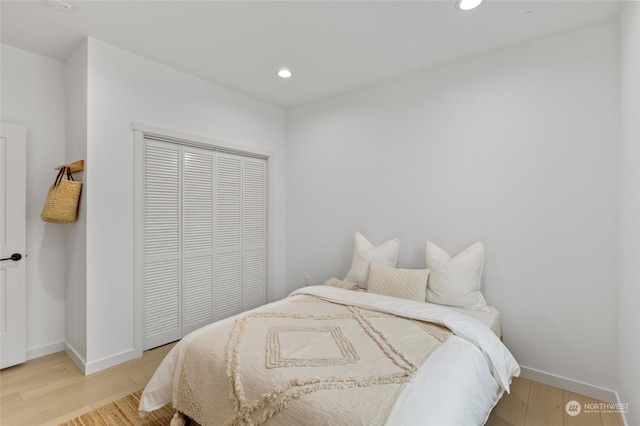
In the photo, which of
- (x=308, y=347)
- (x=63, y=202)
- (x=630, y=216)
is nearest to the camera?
(x=308, y=347)

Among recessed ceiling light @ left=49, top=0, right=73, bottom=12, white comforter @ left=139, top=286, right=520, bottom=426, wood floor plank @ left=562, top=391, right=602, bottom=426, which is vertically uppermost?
recessed ceiling light @ left=49, top=0, right=73, bottom=12

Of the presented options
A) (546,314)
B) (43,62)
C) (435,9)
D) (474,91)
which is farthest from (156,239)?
(546,314)

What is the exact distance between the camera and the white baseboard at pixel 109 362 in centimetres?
244

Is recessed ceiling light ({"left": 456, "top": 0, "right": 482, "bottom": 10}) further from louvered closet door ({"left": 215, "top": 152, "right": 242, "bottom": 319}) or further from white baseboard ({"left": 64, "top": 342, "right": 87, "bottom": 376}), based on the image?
white baseboard ({"left": 64, "top": 342, "right": 87, "bottom": 376})

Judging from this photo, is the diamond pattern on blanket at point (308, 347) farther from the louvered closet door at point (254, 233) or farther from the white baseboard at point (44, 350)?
the white baseboard at point (44, 350)

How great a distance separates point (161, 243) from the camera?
2.92 meters

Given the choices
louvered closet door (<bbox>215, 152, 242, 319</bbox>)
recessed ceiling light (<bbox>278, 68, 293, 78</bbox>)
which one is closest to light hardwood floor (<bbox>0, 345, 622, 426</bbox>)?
louvered closet door (<bbox>215, 152, 242, 319</bbox>)

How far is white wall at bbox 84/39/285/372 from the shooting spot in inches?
96.5

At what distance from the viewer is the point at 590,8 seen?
6.70ft

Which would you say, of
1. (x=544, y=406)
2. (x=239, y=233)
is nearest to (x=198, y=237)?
(x=239, y=233)

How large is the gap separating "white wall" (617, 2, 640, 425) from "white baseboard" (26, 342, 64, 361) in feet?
13.8

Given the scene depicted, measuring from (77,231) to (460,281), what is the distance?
124 inches

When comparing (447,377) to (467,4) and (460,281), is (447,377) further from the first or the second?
(467,4)

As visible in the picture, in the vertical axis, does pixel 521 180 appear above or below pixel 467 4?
below
